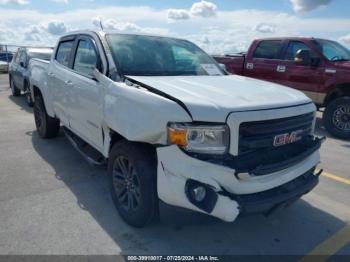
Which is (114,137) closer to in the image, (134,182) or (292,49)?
(134,182)

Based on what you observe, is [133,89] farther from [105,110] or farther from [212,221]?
[212,221]

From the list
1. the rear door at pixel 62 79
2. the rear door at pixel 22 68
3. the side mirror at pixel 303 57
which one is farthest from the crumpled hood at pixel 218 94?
the rear door at pixel 22 68

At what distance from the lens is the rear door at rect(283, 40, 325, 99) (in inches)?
293

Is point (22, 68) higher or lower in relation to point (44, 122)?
higher

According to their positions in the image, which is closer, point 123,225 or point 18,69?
point 123,225

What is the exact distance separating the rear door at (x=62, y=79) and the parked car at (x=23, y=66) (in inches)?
184

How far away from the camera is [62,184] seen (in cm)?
431

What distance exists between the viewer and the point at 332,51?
Result: 7676mm

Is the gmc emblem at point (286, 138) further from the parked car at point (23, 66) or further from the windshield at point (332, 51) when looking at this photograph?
the parked car at point (23, 66)

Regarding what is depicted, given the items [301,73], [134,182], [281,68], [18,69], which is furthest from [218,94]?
[18,69]

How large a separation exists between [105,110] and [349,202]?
294 cm

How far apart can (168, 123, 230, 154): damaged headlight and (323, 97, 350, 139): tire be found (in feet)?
17.3

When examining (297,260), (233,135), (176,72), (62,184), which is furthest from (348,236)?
(62,184)

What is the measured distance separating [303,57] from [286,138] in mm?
4819
